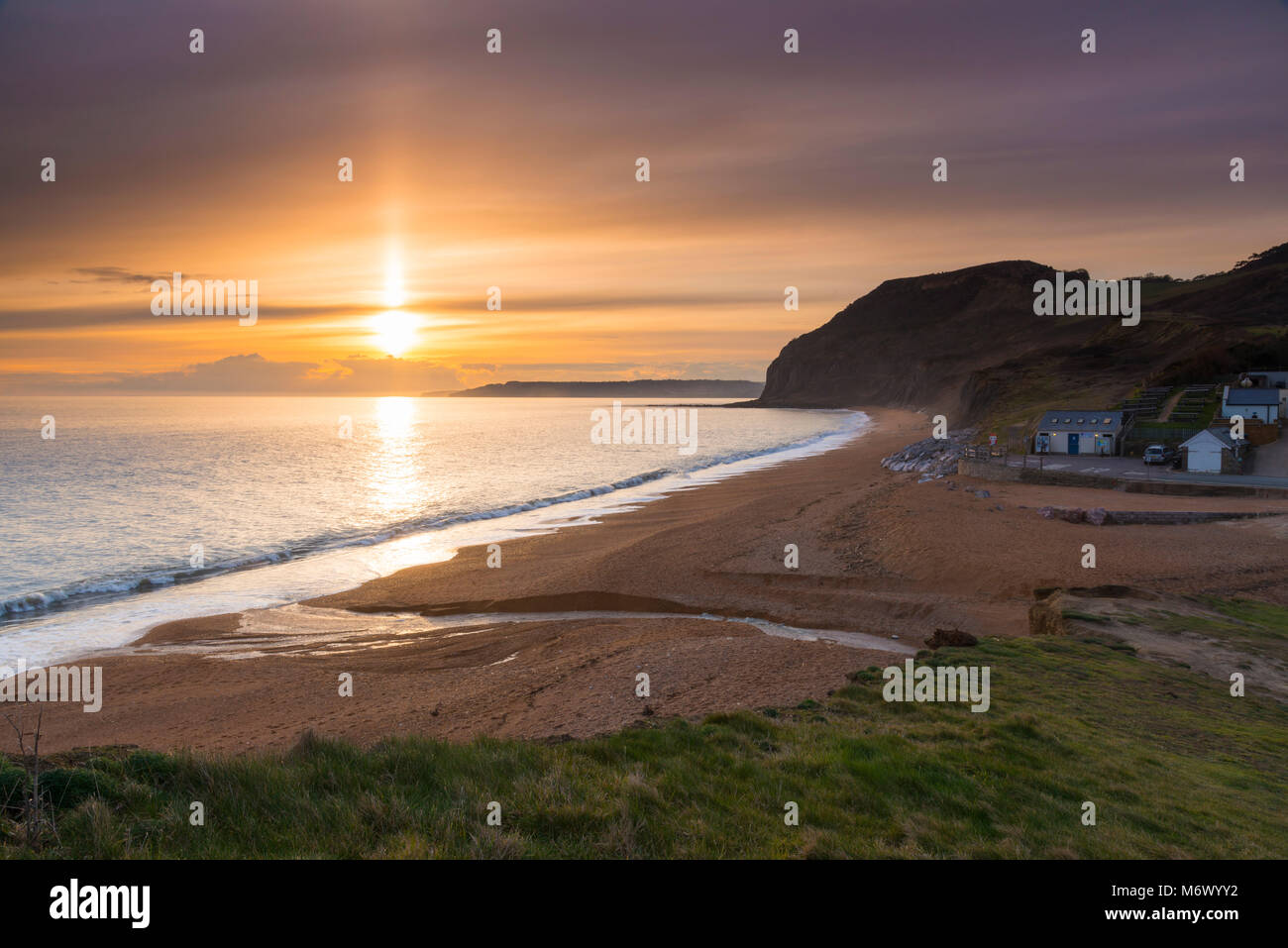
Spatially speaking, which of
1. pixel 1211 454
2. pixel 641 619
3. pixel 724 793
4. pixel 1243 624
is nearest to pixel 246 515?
pixel 641 619

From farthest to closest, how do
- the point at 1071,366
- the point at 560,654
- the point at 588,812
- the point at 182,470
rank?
the point at 1071,366 → the point at 182,470 → the point at 560,654 → the point at 588,812

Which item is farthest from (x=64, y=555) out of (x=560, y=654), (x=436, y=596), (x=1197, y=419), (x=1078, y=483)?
(x=1197, y=419)

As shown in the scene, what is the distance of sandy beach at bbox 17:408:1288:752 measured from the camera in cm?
1162

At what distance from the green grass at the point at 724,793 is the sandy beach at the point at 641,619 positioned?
85.1 inches

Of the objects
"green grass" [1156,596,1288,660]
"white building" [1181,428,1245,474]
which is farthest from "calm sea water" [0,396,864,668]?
"white building" [1181,428,1245,474]

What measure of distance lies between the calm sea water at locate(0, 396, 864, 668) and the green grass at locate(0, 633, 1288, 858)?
14.6 meters

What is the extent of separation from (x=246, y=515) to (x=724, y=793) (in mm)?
37728

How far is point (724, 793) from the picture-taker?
6.73 metres

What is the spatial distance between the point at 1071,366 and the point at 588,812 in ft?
302

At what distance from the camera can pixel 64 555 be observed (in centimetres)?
2744

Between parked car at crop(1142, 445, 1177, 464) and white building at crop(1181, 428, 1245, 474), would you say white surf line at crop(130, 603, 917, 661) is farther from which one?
parked car at crop(1142, 445, 1177, 464)

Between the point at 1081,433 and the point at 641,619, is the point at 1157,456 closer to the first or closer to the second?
the point at 1081,433

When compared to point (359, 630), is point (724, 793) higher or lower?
higher
